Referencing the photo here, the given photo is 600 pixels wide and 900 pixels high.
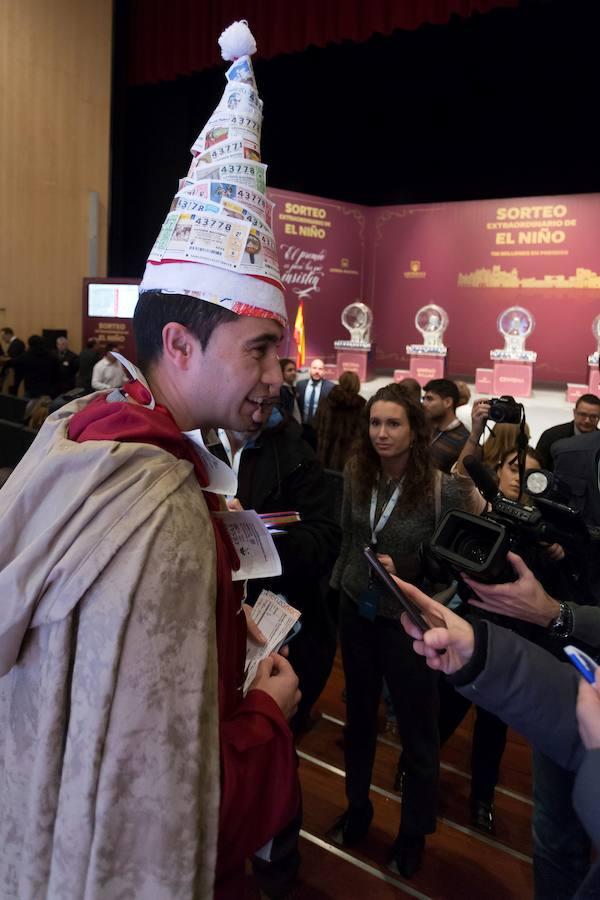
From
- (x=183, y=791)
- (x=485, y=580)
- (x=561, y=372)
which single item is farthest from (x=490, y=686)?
(x=561, y=372)

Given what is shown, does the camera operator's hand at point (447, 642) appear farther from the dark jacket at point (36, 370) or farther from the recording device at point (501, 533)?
the dark jacket at point (36, 370)

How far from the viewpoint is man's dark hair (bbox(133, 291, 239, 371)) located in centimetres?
96

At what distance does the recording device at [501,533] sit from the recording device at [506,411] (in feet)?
1.86

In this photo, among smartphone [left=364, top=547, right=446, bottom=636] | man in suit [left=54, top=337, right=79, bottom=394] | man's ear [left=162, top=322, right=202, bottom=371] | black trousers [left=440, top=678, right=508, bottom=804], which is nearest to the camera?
man's ear [left=162, top=322, right=202, bottom=371]

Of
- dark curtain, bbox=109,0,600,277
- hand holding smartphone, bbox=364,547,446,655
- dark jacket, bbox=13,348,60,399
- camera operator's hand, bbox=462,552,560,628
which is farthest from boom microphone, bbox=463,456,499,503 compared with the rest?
dark jacket, bbox=13,348,60,399

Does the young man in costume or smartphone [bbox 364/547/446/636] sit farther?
smartphone [bbox 364/547/446/636]

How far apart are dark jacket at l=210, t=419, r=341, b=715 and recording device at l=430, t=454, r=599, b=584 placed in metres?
0.79

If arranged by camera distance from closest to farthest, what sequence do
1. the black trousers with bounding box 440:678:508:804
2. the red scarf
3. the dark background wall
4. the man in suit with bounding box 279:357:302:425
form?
the red scarf
the black trousers with bounding box 440:678:508:804
the man in suit with bounding box 279:357:302:425
the dark background wall

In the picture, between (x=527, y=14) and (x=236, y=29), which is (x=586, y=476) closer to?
(x=236, y=29)

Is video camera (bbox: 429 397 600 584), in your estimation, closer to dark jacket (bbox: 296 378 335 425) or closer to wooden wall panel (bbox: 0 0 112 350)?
dark jacket (bbox: 296 378 335 425)

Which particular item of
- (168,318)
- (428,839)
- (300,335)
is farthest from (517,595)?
(300,335)

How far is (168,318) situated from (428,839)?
2114 millimetres

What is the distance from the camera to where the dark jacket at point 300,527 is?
2158 millimetres

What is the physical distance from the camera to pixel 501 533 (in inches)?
53.4
